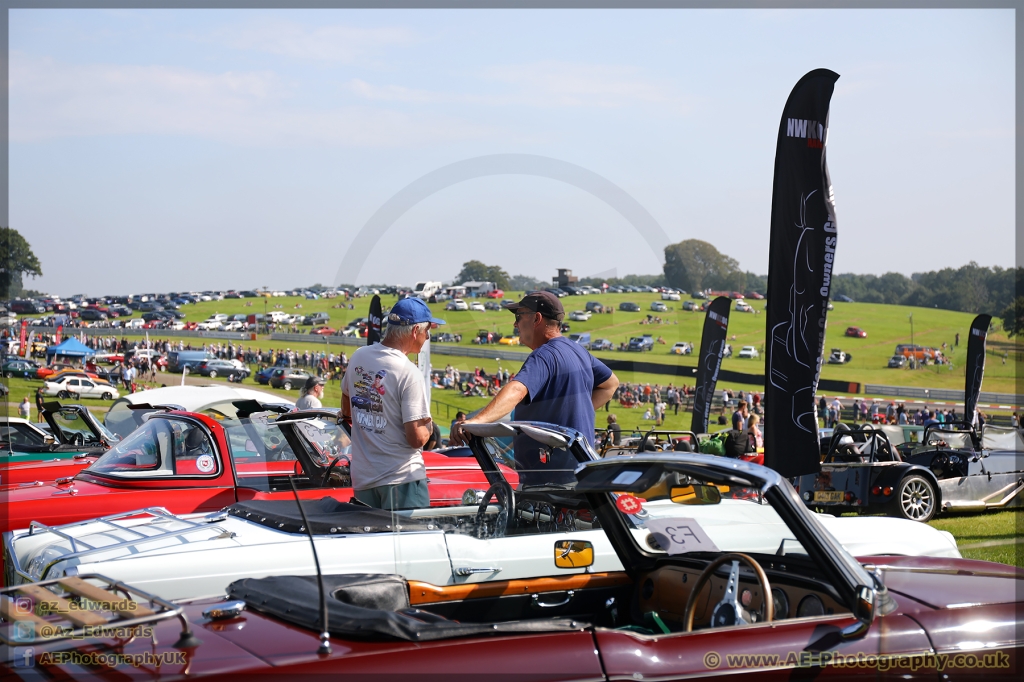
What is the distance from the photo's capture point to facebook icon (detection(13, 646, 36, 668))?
227 cm

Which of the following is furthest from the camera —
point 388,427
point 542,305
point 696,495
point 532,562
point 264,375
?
point 264,375

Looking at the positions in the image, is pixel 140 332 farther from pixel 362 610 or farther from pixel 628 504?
pixel 362 610

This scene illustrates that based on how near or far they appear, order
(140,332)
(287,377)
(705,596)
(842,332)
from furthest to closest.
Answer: (842,332)
(140,332)
(287,377)
(705,596)

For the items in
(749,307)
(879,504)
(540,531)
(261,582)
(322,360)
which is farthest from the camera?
(749,307)

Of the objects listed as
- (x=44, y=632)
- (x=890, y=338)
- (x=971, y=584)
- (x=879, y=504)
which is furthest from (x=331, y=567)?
(x=890, y=338)

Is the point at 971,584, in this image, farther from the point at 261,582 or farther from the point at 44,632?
the point at 44,632

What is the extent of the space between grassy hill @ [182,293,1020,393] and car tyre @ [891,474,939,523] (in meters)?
5.56

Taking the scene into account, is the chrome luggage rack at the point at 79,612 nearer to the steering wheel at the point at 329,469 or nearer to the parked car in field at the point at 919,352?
the steering wheel at the point at 329,469

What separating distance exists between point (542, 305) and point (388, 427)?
1.26 m

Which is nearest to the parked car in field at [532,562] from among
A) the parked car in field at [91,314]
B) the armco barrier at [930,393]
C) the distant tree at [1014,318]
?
the parked car in field at [91,314]

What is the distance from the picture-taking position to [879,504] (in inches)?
438

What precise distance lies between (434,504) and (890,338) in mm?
77217

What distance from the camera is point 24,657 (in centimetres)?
230

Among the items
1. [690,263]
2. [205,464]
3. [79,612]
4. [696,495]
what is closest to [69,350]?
[690,263]
